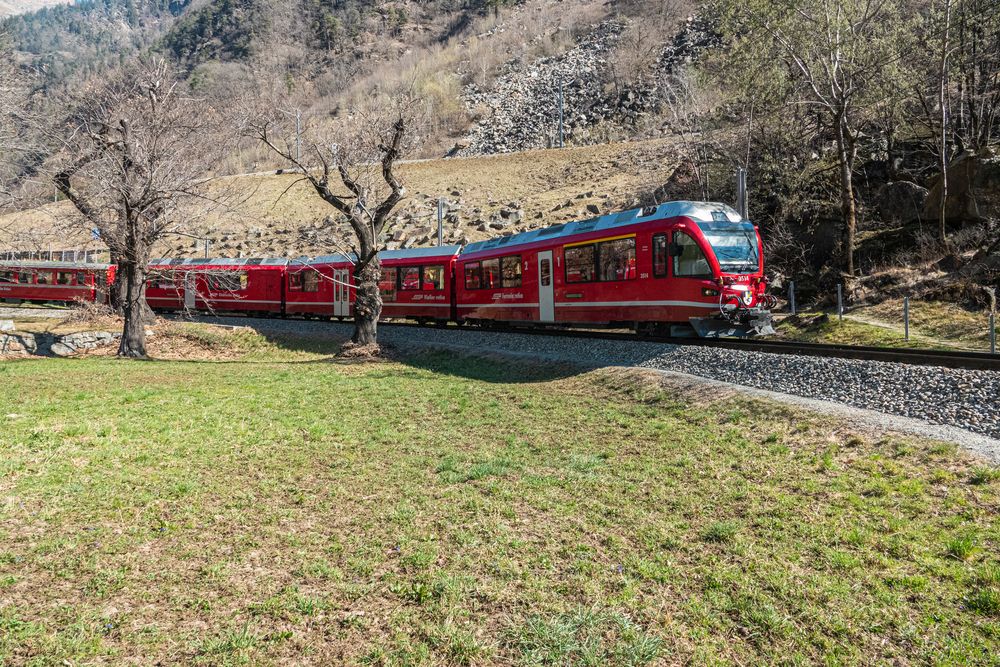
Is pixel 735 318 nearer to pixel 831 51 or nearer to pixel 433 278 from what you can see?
pixel 831 51

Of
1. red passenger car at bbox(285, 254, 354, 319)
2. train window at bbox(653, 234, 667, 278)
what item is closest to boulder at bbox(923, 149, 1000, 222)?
train window at bbox(653, 234, 667, 278)

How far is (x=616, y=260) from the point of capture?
56.3 feet

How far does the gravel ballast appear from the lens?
8789 mm

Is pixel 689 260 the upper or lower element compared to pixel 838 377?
upper

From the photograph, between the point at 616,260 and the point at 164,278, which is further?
the point at 164,278

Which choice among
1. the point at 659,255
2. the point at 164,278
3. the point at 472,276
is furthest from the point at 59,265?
the point at 659,255

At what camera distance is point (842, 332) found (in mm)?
19281

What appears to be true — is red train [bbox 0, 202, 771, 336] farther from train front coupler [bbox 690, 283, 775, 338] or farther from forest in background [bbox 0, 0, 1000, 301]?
forest in background [bbox 0, 0, 1000, 301]

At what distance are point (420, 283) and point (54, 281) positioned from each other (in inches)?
1069

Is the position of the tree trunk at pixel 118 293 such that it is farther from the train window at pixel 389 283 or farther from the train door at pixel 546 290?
the train door at pixel 546 290

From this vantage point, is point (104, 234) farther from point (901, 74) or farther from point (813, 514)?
point (901, 74)

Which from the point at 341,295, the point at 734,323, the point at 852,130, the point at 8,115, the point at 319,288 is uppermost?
the point at 852,130

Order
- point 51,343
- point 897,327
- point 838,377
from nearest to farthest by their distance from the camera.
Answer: point 838,377
point 897,327
point 51,343

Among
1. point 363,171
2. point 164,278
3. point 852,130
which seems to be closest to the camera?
point 164,278
